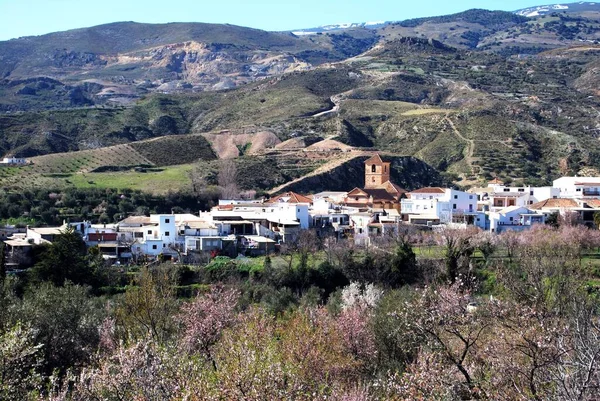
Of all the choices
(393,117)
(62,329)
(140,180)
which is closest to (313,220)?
(140,180)

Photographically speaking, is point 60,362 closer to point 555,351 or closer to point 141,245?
point 555,351

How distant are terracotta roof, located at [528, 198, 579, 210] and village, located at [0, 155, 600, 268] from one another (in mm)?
71

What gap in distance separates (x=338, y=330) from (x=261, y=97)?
102 m

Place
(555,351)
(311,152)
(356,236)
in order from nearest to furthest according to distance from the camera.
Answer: (555,351) < (356,236) < (311,152)

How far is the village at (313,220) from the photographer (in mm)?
50312

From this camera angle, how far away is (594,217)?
56781 mm

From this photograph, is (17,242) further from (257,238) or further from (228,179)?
(228,179)

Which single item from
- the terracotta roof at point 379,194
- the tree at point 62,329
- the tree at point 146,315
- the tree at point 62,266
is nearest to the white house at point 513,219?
the terracotta roof at point 379,194

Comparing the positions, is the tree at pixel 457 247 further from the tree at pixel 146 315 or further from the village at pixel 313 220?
the tree at pixel 146 315

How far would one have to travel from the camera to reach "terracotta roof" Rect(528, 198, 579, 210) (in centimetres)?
6012

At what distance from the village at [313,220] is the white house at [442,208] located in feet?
0.24

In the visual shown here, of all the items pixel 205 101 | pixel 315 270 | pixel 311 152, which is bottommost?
pixel 315 270

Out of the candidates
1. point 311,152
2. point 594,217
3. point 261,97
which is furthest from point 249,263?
point 261,97

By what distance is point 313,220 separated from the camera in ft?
191
